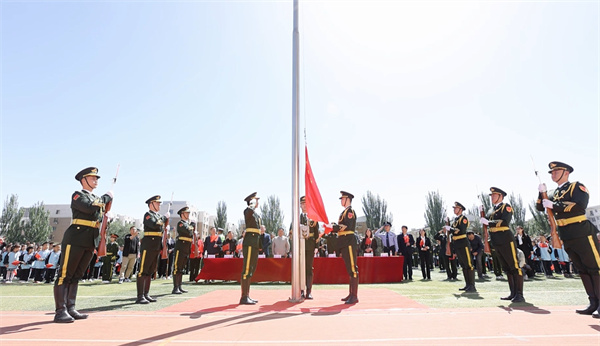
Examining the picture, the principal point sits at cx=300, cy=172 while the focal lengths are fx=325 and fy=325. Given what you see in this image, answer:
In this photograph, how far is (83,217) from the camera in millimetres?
5746

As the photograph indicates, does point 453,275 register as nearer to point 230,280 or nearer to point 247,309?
point 230,280

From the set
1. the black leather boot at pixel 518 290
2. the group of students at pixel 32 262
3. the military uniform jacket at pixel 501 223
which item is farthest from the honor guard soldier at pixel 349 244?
the group of students at pixel 32 262

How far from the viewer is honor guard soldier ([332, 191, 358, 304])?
6965mm

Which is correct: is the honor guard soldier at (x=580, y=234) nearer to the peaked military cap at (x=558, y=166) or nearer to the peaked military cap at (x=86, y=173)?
the peaked military cap at (x=558, y=166)

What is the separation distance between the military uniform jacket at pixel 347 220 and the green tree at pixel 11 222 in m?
63.8

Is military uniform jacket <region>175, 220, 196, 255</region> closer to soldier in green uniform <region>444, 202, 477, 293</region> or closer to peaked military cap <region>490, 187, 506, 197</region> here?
soldier in green uniform <region>444, 202, 477, 293</region>

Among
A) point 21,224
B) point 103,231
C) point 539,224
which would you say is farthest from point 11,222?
point 539,224

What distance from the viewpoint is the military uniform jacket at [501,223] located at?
23.2 ft

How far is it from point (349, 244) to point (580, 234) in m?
4.05

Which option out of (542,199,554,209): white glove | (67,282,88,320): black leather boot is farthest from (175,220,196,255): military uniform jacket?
(542,199,554,209): white glove

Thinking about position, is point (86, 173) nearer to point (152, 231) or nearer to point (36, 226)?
point (152, 231)

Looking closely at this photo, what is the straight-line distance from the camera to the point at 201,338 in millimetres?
4031

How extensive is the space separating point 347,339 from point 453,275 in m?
10.6

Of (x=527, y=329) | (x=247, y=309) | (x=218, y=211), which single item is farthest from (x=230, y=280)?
(x=218, y=211)
